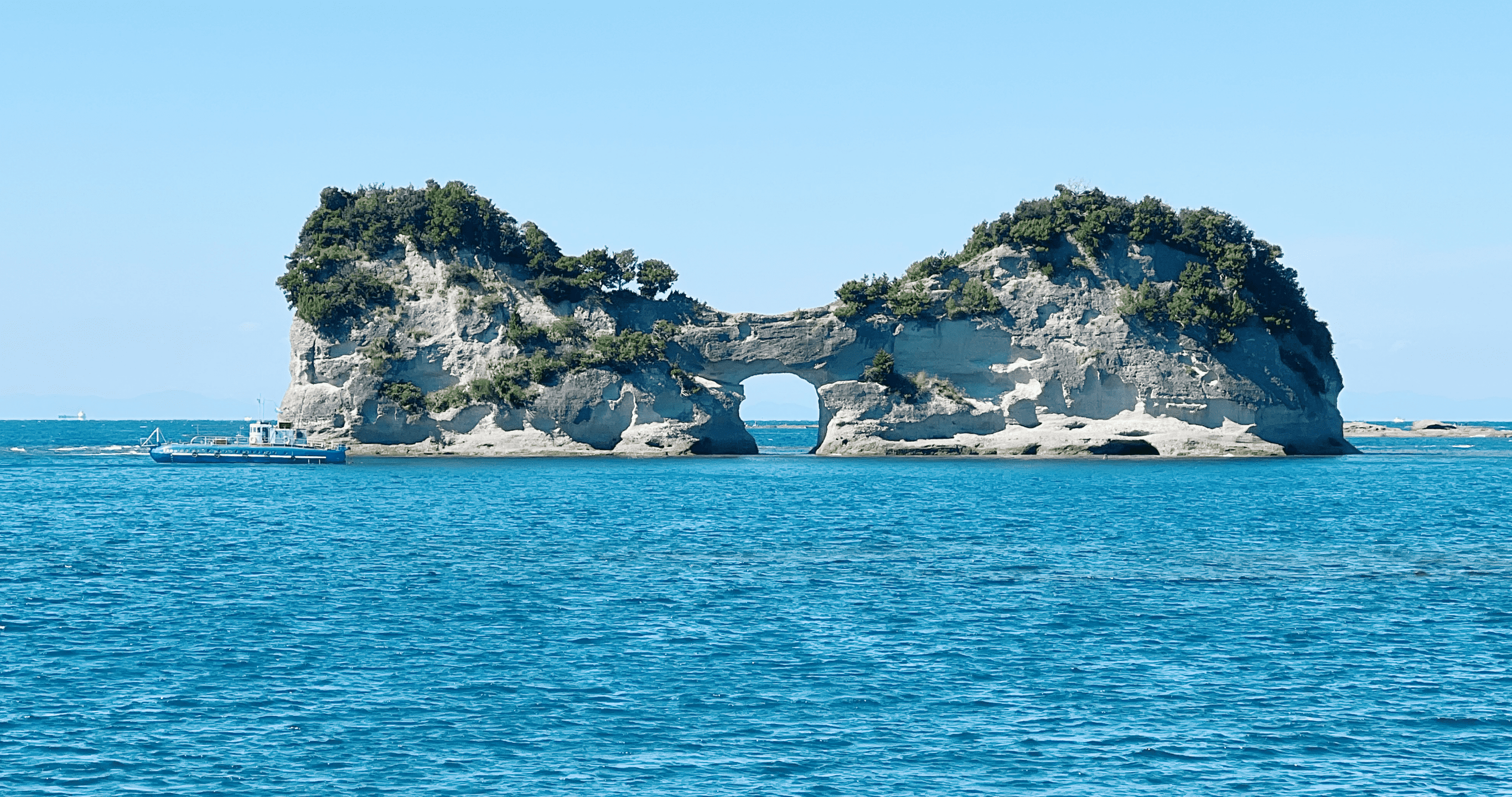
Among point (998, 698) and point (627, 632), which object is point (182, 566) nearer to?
point (627, 632)

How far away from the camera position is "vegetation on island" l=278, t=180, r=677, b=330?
111062mm

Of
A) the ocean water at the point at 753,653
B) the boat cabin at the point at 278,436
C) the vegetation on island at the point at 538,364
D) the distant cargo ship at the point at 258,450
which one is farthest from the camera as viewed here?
the vegetation on island at the point at 538,364

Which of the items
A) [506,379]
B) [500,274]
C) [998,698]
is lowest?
[998,698]

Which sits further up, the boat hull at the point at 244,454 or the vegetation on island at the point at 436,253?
the vegetation on island at the point at 436,253

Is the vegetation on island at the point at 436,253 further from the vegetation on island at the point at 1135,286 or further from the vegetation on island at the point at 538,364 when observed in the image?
the vegetation on island at the point at 1135,286

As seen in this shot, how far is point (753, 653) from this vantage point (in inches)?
1191

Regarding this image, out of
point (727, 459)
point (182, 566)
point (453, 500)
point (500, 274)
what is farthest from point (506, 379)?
point (182, 566)

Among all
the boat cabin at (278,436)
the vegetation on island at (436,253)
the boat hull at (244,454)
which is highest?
the vegetation on island at (436,253)

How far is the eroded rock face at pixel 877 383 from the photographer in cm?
10888

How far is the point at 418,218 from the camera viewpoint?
113 metres

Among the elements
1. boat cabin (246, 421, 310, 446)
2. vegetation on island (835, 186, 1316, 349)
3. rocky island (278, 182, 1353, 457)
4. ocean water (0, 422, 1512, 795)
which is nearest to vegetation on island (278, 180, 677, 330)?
rocky island (278, 182, 1353, 457)

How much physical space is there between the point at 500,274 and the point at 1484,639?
90.9 meters

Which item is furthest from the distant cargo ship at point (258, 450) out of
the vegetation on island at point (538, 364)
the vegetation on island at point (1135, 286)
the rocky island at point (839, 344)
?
the vegetation on island at point (1135, 286)

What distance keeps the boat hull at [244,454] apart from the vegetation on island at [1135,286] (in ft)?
128
